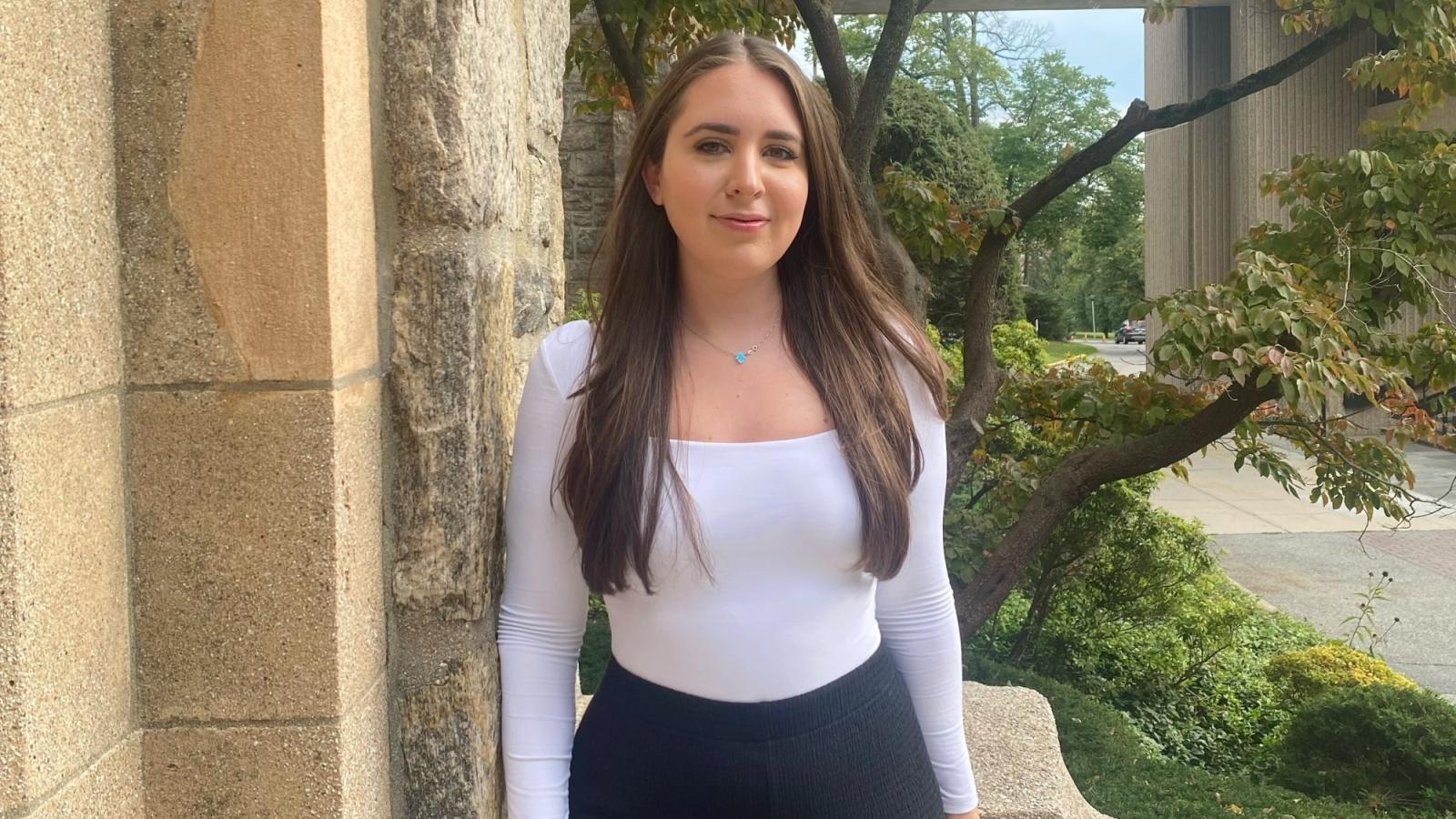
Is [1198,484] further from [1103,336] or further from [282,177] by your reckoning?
[1103,336]

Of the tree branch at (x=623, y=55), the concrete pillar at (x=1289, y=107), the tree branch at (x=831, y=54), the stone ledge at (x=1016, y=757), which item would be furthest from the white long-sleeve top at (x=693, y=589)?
the concrete pillar at (x=1289, y=107)

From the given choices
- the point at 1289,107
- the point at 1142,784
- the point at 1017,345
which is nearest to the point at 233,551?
the point at 1142,784

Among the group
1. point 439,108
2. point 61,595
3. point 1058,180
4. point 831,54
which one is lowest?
point 61,595

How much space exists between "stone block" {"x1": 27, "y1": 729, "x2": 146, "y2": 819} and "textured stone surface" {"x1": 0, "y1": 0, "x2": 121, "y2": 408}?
1.13 feet

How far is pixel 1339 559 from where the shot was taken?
28.5 feet

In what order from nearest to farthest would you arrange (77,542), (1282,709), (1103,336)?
(77,542)
(1282,709)
(1103,336)

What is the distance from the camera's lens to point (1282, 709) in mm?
5547

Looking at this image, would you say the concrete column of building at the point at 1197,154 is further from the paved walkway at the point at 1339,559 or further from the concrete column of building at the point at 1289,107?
the paved walkway at the point at 1339,559

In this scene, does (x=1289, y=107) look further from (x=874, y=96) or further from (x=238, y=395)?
(x=238, y=395)

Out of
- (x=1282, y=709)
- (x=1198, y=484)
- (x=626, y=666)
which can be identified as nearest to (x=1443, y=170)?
(x=1282, y=709)

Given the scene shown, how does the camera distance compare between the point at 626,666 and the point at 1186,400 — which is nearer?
the point at 626,666

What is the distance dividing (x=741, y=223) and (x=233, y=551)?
2.39 feet

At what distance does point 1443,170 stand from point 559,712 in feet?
12.1

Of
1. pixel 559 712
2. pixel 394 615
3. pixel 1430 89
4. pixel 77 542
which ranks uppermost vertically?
pixel 1430 89
